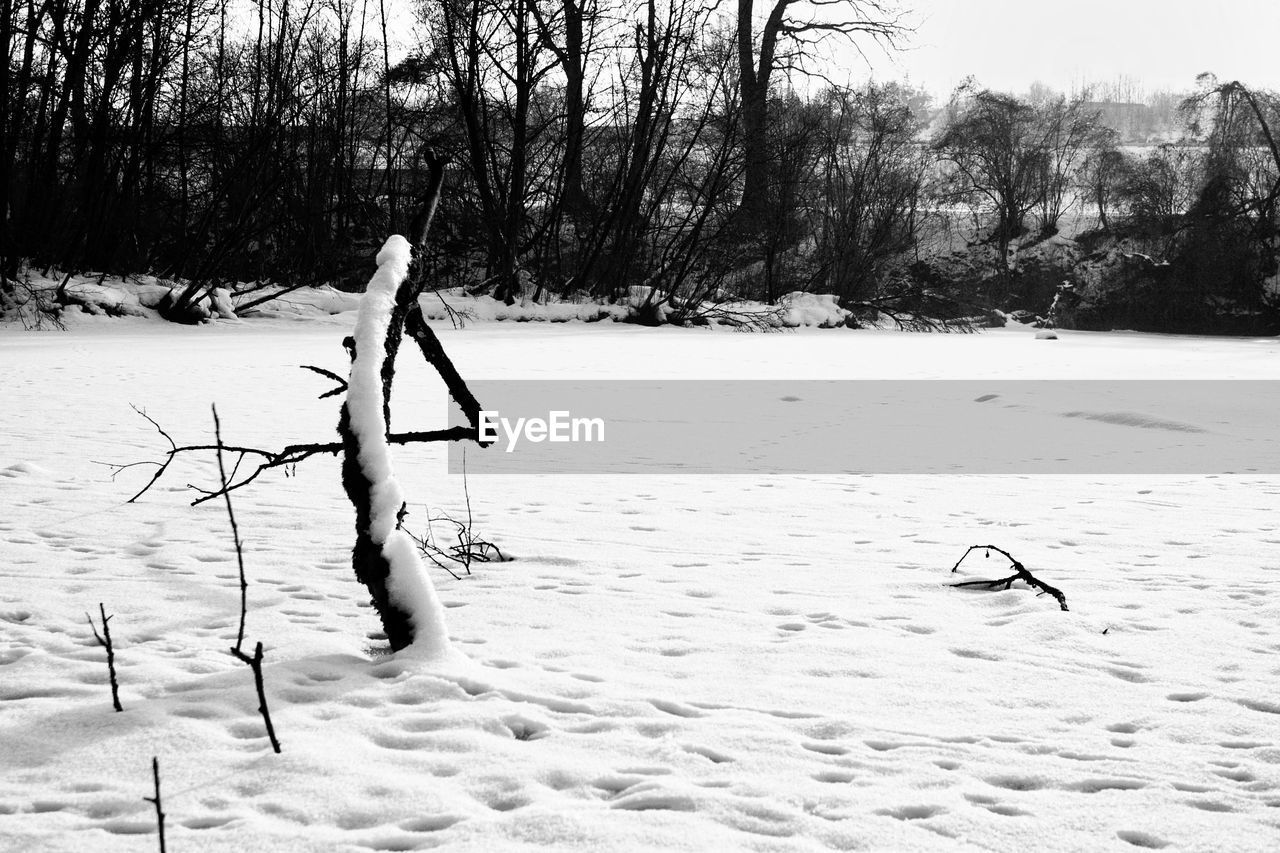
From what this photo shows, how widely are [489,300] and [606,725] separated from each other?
1768 cm

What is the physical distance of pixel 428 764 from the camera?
2.12 meters

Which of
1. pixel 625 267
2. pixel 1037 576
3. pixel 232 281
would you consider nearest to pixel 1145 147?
pixel 625 267

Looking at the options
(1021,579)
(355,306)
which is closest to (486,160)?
(355,306)

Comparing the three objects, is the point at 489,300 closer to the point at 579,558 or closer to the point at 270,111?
the point at 270,111

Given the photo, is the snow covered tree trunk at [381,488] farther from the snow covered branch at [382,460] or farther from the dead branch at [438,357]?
the dead branch at [438,357]

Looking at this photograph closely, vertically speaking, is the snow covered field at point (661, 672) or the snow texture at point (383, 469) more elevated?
the snow texture at point (383, 469)

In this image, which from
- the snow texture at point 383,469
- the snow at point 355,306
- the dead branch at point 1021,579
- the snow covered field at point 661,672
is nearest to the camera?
the snow covered field at point 661,672

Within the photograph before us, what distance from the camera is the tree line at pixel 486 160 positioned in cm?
1498

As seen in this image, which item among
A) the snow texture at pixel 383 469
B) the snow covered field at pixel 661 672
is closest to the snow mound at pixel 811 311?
the snow covered field at pixel 661 672

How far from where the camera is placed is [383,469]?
8.13 ft

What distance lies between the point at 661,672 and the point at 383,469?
874 mm

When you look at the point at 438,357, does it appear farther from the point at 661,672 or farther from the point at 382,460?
the point at 661,672

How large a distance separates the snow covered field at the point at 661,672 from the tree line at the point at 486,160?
6884mm

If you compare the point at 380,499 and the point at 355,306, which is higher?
the point at 355,306
